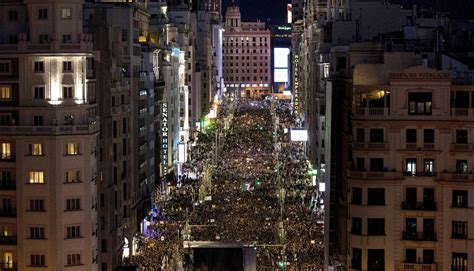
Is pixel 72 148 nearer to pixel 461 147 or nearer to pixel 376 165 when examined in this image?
pixel 376 165

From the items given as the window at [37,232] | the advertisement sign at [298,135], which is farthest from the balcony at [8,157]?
the advertisement sign at [298,135]

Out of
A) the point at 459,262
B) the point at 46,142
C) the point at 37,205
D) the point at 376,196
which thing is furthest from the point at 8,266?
the point at 459,262

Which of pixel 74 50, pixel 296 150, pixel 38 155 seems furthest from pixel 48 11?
pixel 296 150

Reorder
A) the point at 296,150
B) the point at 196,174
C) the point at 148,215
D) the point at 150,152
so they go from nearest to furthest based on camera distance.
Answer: the point at 148,215
the point at 150,152
the point at 196,174
the point at 296,150

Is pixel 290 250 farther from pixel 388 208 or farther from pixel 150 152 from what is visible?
pixel 150 152

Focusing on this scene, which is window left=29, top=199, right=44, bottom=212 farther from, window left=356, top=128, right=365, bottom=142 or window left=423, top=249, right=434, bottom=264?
window left=423, top=249, right=434, bottom=264

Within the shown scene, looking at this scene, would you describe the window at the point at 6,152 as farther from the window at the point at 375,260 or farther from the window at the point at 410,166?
the window at the point at 410,166
